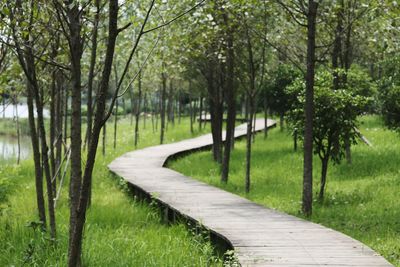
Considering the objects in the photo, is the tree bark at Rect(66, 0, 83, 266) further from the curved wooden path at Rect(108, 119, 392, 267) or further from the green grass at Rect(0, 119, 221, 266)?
the curved wooden path at Rect(108, 119, 392, 267)

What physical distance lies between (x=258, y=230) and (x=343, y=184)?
19.0 ft

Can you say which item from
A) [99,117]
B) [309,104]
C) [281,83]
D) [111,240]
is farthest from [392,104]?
[99,117]

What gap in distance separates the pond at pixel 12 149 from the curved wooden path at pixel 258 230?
1100 cm

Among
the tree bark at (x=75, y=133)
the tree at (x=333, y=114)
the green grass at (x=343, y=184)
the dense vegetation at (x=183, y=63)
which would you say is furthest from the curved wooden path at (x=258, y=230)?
the tree at (x=333, y=114)

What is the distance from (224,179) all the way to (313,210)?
4.14m

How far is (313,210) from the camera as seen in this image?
10.7 metres

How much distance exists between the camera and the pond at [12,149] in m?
23.2

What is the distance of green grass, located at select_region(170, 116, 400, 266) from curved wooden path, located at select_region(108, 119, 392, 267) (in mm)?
761

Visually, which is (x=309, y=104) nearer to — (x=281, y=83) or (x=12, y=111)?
(x=281, y=83)

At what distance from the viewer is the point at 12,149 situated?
1176 inches

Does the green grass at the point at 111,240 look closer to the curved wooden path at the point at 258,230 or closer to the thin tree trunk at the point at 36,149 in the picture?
the curved wooden path at the point at 258,230

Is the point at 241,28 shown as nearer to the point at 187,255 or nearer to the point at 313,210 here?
the point at 313,210

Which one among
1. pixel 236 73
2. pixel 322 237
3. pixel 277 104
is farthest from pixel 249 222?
pixel 277 104

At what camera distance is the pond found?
2320 centimetres
